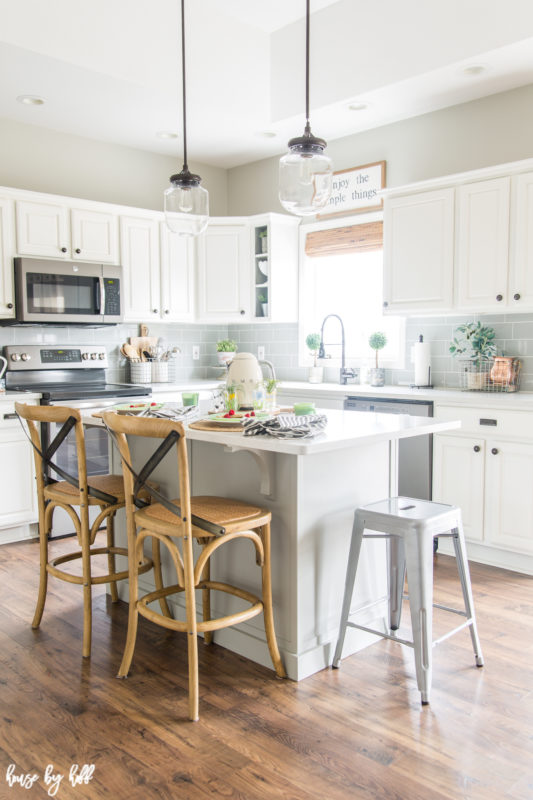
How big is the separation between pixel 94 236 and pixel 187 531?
319cm

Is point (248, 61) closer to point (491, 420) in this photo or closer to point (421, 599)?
point (491, 420)

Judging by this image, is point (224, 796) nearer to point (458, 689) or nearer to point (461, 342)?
point (458, 689)

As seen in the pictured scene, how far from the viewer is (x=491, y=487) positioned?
361 cm

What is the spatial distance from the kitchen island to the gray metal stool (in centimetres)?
10

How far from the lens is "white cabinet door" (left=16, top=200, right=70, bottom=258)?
4.32 meters

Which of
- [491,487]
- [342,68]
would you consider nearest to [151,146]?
[342,68]

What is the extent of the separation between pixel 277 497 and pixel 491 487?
5.56 ft

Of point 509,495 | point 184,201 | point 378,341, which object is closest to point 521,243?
point 378,341

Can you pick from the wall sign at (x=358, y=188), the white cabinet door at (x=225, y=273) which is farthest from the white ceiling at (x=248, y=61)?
the white cabinet door at (x=225, y=273)

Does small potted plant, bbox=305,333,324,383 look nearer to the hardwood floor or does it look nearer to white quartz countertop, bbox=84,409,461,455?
white quartz countertop, bbox=84,409,461,455

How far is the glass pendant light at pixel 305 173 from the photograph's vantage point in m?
2.27

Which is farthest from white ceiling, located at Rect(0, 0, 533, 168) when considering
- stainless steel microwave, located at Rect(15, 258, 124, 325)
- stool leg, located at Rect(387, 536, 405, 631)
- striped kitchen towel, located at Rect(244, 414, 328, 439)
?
stool leg, located at Rect(387, 536, 405, 631)

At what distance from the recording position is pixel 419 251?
411cm

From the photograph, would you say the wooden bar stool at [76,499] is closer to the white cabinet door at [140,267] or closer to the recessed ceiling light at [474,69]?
the white cabinet door at [140,267]
